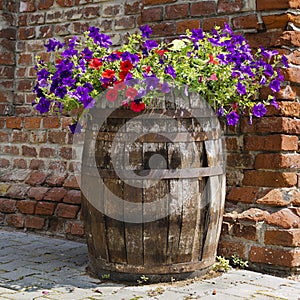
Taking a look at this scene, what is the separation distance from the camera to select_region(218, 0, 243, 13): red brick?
12.7 feet

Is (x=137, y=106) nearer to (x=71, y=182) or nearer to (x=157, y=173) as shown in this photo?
(x=157, y=173)

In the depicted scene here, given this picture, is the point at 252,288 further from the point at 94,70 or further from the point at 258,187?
the point at 94,70

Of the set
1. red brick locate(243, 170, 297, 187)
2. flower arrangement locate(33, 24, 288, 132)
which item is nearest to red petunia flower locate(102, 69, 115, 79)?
flower arrangement locate(33, 24, 288, 132)

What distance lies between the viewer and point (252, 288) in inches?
131

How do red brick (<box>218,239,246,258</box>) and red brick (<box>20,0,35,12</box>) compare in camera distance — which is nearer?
red brick (<box>218,239,246,258</box>)

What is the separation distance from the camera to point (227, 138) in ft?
12.9

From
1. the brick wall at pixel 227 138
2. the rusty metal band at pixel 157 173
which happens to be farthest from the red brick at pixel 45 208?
the rusty metal band at pixel 157 173

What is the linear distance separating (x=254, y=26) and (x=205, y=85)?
66cm

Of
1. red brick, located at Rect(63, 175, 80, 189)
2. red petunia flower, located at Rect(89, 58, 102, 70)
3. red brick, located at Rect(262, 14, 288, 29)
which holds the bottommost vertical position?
red brick, located at Rect(63, 175, 80, 189)

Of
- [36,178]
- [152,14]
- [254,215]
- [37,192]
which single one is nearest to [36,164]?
[36,178]

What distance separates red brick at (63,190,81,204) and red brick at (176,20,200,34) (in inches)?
55.1

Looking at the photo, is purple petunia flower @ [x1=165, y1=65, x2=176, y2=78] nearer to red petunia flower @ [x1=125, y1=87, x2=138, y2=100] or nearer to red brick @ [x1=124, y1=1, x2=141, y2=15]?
red petunia flower @ [x1=125, y1=87, x2=138, y2=100]

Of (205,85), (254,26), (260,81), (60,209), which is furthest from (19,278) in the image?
(254,26)

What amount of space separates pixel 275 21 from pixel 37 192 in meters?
2.22
